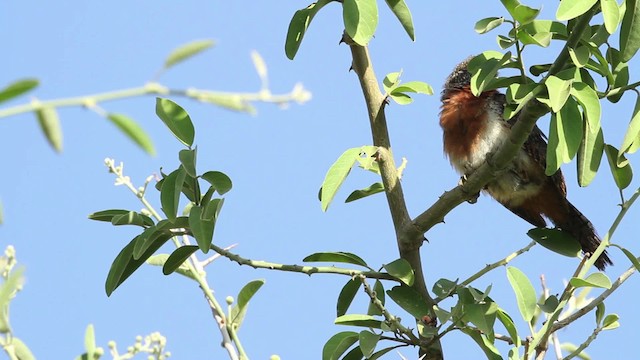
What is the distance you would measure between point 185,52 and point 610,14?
1810mm

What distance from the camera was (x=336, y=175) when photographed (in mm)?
3205

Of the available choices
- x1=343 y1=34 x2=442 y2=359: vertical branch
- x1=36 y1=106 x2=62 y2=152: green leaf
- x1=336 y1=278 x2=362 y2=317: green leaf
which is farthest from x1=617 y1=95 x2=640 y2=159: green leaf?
x1=36 y1=106 x2=62 y2=152: green leaf

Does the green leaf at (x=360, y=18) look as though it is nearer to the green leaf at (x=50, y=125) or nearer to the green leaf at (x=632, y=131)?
the green leaf at (x=632, y=131)

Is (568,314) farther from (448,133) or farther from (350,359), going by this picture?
(448,133)

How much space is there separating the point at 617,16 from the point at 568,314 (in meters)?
1.06

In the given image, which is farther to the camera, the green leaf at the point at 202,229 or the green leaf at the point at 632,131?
the green leaf at the point at 632,131

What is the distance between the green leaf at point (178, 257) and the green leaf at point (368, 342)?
2.08ft

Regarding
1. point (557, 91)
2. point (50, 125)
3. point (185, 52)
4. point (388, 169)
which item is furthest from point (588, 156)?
point (50, 125)

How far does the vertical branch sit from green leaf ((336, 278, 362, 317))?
217 millimetres

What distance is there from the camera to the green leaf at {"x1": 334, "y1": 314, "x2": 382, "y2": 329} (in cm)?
308

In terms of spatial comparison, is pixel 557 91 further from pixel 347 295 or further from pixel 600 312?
pixel 347 295

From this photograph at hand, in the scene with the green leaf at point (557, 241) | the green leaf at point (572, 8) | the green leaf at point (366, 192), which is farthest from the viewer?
the green leaf at point (557, 241)

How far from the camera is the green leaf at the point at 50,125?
106cm

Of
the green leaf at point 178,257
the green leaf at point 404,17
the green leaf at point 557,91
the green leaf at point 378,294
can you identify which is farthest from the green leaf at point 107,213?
the green leaf at point 557,91
